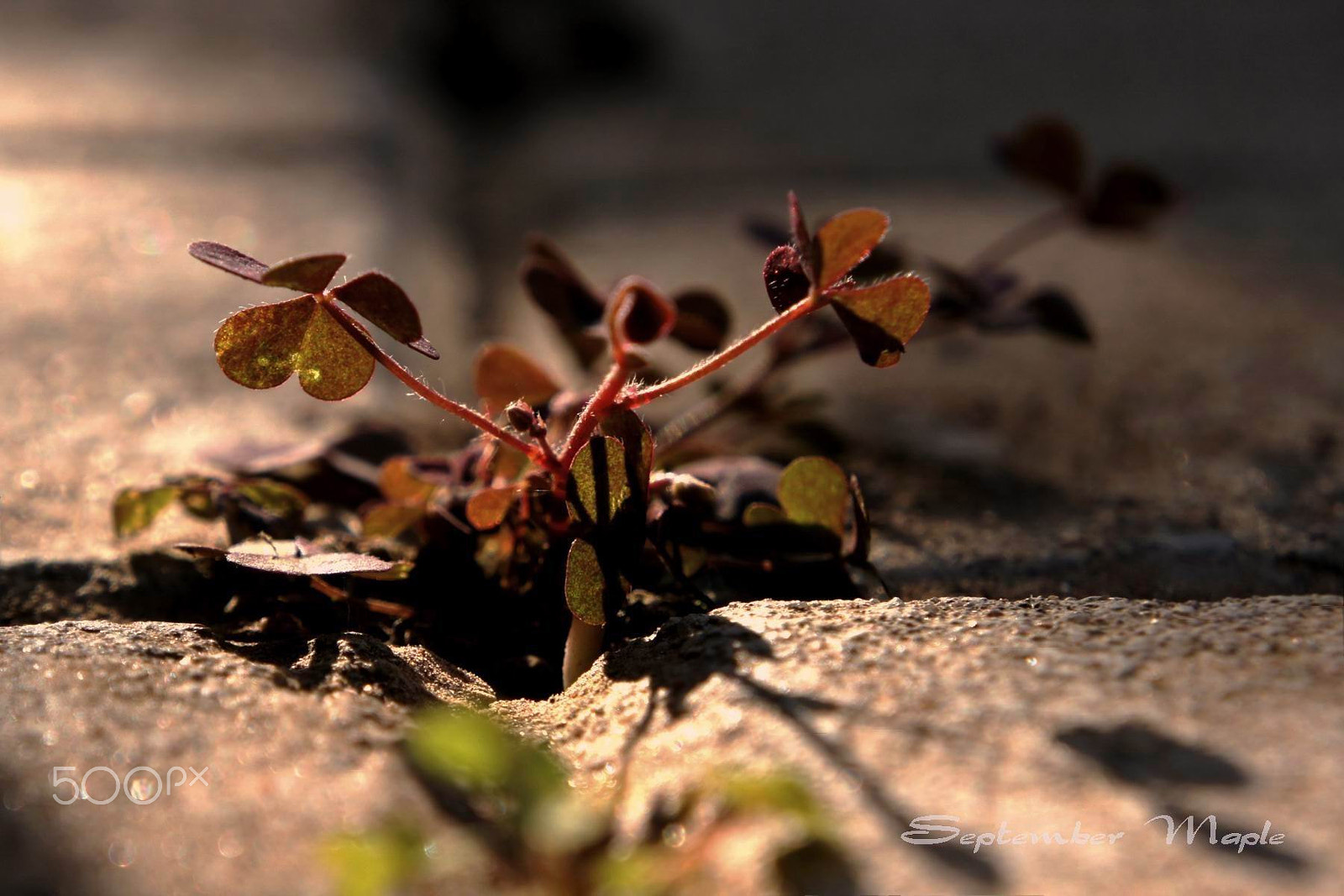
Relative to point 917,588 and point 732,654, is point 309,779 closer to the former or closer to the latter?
point 732,654

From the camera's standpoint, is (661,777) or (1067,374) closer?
(661,777)

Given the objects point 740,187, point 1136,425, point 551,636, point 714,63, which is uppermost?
point 714,63

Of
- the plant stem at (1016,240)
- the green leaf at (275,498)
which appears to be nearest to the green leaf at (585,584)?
the green leaf at (275,498)

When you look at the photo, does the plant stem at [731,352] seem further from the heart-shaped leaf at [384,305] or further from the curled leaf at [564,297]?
the curled leaf at [564,297]

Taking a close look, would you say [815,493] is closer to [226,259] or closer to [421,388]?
[421,388]

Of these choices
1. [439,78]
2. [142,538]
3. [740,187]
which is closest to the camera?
[142,538]

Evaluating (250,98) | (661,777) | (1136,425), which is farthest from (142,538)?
(250,98)

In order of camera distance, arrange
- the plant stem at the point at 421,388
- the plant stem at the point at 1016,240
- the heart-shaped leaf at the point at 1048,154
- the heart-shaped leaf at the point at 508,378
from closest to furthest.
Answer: the plant stem at the point at 421,388 → the heart-shaped leaf at the point at 508,378 → the heart-shaped leaf at the point at 1048,154 → the plant stem at the point at 1016,240

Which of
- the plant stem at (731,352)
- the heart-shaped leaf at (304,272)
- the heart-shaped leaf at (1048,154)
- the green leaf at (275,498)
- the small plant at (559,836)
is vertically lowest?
the small plant at (559,836)

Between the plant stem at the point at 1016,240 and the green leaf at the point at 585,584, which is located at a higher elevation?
the plant stem at the point at 1016,240

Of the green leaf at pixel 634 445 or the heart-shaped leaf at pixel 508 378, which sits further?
the heart-shaped leaf at pixel 508 378
